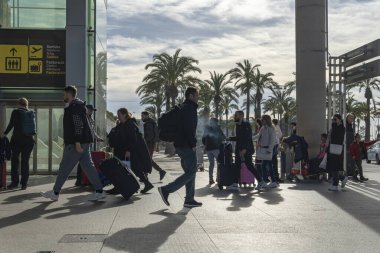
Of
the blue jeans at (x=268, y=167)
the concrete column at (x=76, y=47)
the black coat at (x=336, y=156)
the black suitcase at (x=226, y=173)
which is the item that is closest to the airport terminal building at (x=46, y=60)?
the concrete column at (x=76, y=47)

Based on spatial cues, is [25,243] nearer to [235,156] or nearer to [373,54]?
[235,156]

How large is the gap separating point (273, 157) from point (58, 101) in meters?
6.84

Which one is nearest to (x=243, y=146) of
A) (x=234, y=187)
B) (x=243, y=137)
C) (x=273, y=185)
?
(x=243, y=137)

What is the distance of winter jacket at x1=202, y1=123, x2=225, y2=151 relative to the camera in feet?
42.9

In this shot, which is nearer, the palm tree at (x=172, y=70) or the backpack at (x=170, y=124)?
the backpack at (x=170, y=124)

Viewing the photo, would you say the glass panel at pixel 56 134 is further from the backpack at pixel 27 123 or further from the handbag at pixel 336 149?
the handbag at pixel 336 149

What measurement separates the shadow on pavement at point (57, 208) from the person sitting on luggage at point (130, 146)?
0.65 m

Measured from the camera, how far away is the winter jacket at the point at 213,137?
13.1 metres

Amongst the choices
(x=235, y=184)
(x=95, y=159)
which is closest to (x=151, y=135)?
(x=95, y=159)

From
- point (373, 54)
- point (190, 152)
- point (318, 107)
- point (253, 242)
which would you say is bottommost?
point (253, 242)

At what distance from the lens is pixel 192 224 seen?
7.19 meters

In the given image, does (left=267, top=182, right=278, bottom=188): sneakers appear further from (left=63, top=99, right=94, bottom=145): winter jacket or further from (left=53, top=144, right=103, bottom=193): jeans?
(left=63, top=99, right=94, bottom=145): winter jacket

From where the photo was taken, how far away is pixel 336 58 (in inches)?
640

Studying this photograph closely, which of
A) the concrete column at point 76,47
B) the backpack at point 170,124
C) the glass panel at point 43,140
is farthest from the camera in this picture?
the glass panel at point 43,140
